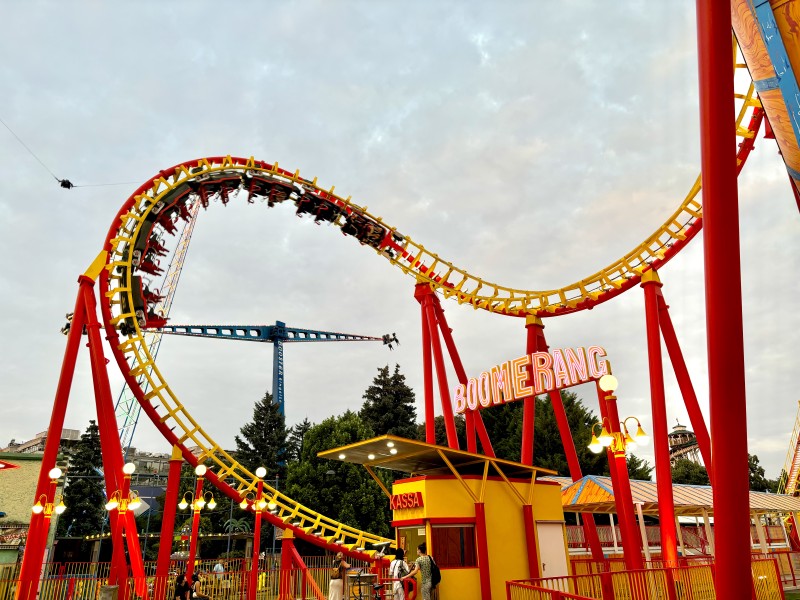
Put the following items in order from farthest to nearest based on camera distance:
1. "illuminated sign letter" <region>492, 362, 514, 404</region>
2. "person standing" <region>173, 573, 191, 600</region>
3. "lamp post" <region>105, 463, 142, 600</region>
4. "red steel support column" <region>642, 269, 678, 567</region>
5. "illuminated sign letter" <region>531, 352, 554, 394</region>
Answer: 1. "illuminated sign letter" <region>492, 362, 514, 404</region>
2. "illuminated sign letter" <region>531, 352, 554, 394</region>
3. "lamp post" <region>105, 463, 142, 600</region>
4. "person standing" <region>173, 573, 191, 600</region>
5. "red steel support column" <region>642, 269, 678, 567</region>

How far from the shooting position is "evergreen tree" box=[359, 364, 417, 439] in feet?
153

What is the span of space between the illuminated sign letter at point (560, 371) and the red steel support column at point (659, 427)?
242 centimetres

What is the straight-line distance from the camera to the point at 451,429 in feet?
72.8

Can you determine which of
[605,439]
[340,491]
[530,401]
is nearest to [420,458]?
[605,439]

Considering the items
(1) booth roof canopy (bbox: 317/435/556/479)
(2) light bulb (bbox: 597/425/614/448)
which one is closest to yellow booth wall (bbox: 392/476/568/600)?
(1) booth roof canopy (bbox: 317/435/556/479)

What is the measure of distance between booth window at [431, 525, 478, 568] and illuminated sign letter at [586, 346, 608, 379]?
5998 millimetres

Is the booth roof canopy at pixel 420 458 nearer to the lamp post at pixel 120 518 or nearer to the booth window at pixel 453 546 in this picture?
the booth window at pixel 453 546

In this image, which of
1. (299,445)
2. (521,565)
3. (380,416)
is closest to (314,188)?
(521,565)

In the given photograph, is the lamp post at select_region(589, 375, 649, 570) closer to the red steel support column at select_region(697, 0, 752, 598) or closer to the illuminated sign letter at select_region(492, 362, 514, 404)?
the illuminated sign letter at select_region(492, 362, 514, 404)

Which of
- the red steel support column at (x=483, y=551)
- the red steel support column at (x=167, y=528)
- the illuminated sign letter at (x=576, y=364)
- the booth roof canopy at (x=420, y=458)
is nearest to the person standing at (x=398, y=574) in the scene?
the red steel support column at (x=483, y=551)

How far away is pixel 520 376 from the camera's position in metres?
18.9

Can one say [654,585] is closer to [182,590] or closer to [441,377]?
[182,590]

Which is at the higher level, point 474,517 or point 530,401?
point 530,401

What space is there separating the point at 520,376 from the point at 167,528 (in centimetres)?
1213
